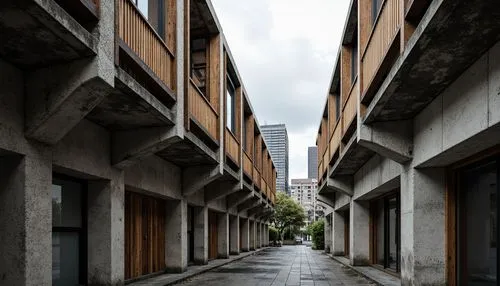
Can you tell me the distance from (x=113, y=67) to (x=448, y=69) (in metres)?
4.72

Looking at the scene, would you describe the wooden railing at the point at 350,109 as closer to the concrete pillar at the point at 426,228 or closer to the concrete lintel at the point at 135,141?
the concrete pillar at the point at 426,228

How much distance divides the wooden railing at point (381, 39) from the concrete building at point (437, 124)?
17 millimetres

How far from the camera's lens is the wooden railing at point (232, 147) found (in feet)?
57.1

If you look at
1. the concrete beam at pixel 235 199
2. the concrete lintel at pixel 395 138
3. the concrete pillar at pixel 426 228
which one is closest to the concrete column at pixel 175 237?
the concrete lintel at pixel 395 138

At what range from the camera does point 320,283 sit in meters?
13.4

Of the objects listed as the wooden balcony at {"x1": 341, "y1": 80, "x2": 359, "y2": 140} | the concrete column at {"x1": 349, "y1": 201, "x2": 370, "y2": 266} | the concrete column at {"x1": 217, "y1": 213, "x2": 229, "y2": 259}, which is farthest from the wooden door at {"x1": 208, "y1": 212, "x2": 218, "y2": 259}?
the wooden balcony at {"x1": 341, "y1": 80, "x2": 359, "y2": 140}

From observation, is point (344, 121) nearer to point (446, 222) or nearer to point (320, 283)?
point (320, 283)

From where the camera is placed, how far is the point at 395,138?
1023 cm

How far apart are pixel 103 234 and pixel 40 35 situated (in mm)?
5183

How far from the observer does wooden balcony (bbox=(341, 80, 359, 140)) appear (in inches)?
490

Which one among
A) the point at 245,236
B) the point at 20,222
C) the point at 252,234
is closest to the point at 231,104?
the point at 245,236

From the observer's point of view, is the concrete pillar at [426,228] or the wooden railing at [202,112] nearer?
the concrete pillar at [426,228]

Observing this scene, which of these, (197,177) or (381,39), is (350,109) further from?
(197,177)

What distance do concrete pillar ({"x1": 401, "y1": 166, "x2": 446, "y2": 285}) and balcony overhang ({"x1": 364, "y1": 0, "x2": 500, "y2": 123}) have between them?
162cm
